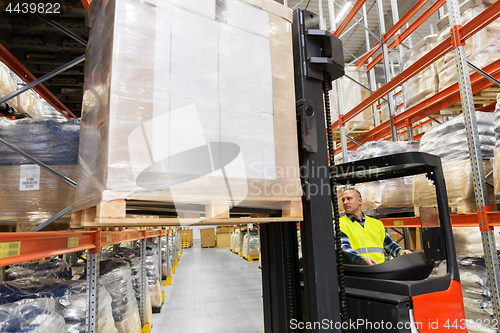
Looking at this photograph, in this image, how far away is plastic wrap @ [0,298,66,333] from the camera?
200 centimetres

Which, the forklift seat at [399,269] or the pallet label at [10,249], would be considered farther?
the forklift seat at [399,269]

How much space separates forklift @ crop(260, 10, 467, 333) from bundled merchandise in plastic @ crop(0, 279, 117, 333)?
166cm

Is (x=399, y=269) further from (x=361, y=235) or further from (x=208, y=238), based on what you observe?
(x=208, y=238)

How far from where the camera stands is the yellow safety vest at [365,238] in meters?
3.46

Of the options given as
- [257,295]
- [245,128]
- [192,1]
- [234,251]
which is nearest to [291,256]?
[245,128]

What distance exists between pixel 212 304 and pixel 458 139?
17.5 feet

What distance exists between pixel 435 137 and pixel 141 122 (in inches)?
154

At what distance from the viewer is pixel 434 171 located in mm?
2238

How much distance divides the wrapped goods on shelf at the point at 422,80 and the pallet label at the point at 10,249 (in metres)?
5.10

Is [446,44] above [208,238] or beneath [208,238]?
above

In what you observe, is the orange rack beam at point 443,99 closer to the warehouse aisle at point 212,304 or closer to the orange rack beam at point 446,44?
the orange rack beam at point 446,44

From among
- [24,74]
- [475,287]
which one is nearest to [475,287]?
[475,287]

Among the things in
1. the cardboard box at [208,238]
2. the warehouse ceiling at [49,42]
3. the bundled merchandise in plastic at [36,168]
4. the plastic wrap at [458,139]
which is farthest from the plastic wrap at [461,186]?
the cardboard box at [208,238]

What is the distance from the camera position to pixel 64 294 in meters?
2.79
